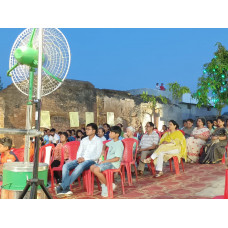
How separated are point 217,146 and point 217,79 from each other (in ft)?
14.3

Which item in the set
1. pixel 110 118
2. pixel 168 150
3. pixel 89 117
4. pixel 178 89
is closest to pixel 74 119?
pixel 89 117

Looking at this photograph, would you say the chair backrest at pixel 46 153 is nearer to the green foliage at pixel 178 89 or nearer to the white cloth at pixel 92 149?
the white cloth at pixel 92 149

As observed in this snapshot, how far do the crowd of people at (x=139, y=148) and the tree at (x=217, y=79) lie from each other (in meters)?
2.88

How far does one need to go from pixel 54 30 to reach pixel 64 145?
98.6 inches

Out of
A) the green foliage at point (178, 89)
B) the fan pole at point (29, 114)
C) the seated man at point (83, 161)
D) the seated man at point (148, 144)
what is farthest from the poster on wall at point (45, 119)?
the green foliage at point (178, 89)

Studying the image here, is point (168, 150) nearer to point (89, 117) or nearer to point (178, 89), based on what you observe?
point (89, 117)

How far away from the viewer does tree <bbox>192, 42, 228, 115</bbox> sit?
9.83 m

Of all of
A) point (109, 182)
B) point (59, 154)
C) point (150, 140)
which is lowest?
point (109, 182)

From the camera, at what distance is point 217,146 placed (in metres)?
6.50

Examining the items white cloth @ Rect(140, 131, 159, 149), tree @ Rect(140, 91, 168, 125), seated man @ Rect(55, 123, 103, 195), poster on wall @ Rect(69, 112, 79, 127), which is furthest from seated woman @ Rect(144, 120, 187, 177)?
tree @ Rect(140, 91, 168, 125)

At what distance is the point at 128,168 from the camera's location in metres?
4.68

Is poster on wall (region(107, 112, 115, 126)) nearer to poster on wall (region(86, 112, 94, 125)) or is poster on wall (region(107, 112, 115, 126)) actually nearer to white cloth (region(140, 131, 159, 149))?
poster on wall (region(86, 112, 94, 125))

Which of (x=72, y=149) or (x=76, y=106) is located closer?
(x=72, y=149)
